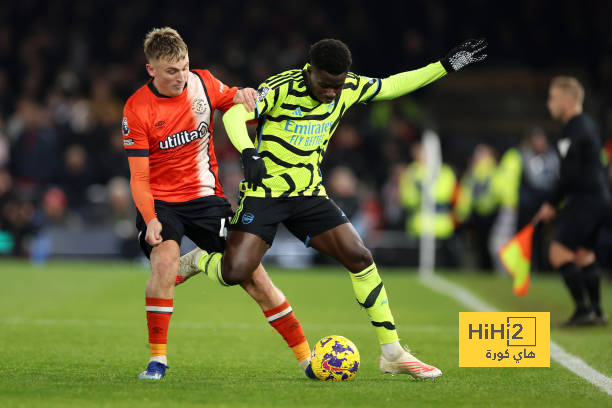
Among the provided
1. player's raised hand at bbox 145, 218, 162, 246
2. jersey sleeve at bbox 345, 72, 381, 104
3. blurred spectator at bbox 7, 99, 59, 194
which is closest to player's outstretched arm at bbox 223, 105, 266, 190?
player's raised hand at bbox 145, 218, 162, 246

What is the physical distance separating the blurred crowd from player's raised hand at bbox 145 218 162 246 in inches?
394

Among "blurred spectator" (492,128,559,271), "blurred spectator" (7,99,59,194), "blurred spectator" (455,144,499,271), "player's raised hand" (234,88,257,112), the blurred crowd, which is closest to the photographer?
"player's raised hand" (234,88,257,112)

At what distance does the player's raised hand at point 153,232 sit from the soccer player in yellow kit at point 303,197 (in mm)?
412

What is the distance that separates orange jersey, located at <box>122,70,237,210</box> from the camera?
6.21 meters

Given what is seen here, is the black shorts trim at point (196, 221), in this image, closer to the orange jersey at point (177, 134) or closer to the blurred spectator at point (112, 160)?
the orange jersey at point (177, 134)

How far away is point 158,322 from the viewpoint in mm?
6117

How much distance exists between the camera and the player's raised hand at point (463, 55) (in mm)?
6352

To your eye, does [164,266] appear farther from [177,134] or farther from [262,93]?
[262,93]

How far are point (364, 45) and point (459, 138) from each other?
113 inches

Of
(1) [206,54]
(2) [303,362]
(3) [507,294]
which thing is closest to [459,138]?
(1) [206,54]

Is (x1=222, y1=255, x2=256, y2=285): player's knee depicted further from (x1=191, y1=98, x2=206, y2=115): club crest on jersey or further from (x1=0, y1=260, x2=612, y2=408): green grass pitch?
(x1=191, y1=98, x2=206, y2=115): club crest on jersey

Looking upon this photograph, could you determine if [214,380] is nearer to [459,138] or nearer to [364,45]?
[459,138]

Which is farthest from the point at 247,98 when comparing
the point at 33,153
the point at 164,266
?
the point at 33,153

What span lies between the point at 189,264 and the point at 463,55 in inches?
85.2
